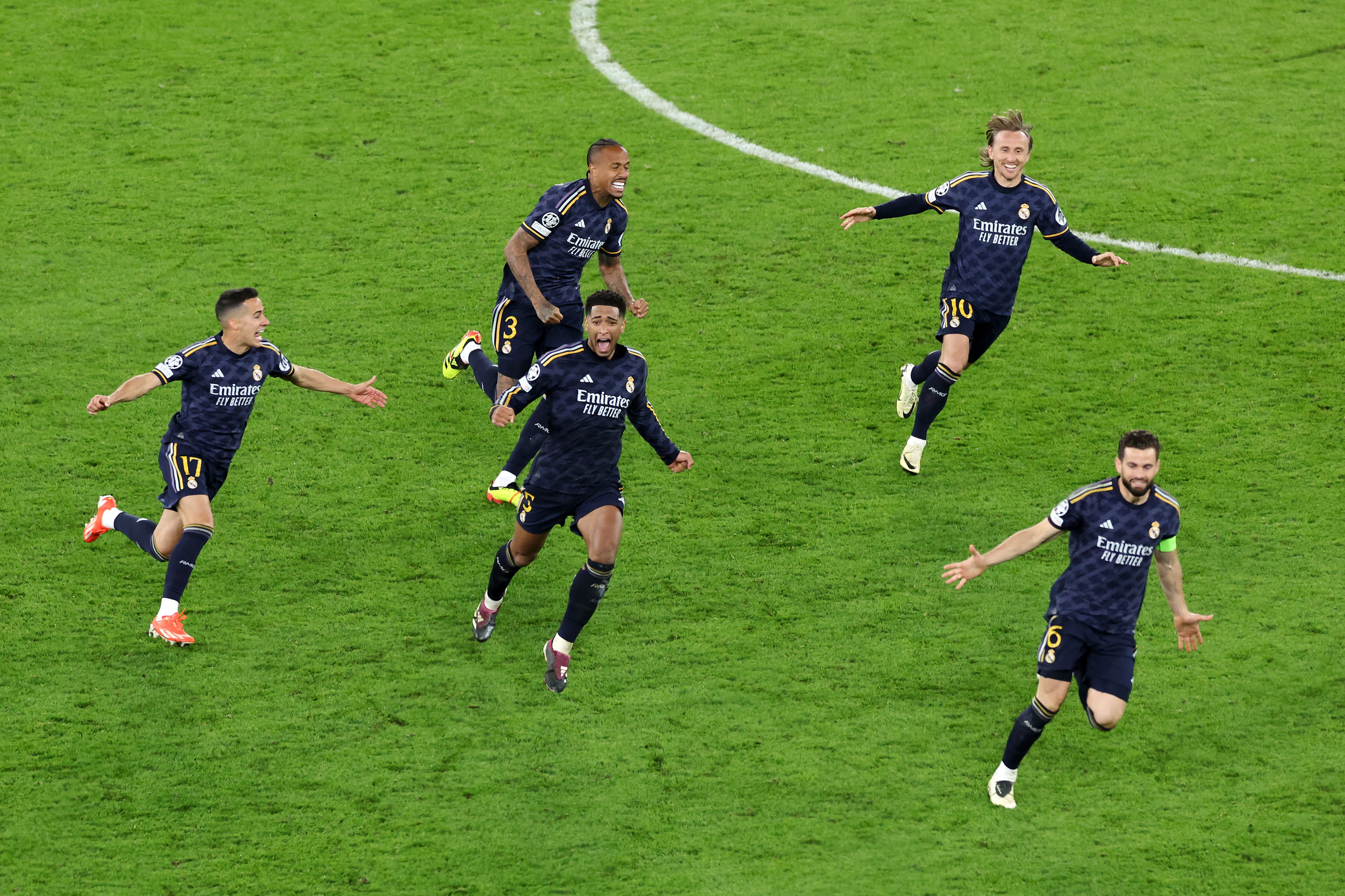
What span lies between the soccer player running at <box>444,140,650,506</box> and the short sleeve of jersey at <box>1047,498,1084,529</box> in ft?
11.7

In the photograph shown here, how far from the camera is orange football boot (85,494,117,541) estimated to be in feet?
31.2

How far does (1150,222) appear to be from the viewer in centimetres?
1400

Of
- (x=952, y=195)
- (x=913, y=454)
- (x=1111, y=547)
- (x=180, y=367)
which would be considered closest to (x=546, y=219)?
(x=180, y=367)

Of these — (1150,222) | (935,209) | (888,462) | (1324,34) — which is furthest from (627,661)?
(1324,34)

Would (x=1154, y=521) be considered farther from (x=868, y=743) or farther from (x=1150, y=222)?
(x=1150, y=222)

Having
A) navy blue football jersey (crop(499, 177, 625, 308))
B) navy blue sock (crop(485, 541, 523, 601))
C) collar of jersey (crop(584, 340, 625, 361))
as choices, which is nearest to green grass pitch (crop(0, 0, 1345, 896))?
navy blue sock (crop(485, 541, 523, 601))

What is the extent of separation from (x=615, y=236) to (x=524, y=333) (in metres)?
0.95

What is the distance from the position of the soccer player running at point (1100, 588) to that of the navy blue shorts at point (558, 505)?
2.11 m

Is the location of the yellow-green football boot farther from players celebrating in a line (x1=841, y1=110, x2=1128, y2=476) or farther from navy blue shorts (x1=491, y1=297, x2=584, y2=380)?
players celebrating in a line (x1=841, y1=110, x2=1128, y2=476)

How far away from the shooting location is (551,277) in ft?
33.9

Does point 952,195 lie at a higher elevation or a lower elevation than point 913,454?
higher

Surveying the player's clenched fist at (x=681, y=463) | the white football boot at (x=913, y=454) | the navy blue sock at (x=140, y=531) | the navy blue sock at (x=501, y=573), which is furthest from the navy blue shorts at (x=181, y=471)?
the white football boot at (x=913, y=454)

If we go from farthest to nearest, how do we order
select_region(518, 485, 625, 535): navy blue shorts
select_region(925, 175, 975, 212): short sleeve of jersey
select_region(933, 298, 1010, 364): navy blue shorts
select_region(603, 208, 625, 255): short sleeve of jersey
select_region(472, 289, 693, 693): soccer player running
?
1. select_region(933, 298, 1010, 364): navy blue shorts
2. select_region(925, 175, 975, 212): short sleeve of jersey
3. select_region(603, 208, 625, 255): short sleeve of jersey
4. select_region(518, 485, 625, 535): navy blue shorts
5. select_region(472, 289, 693, 693): soccer player running

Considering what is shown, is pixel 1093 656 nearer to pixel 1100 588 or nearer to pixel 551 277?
pixel 1100 588
